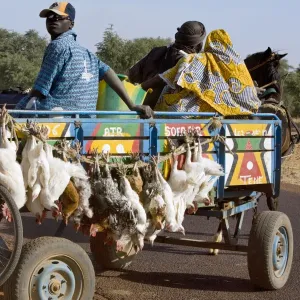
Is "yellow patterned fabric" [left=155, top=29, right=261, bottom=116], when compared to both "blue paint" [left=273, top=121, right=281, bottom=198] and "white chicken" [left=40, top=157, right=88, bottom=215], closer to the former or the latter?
"blue paint" [left=273, top=121, right=281, bottom=198]

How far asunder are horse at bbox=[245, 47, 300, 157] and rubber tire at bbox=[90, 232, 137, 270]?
11.7 ft

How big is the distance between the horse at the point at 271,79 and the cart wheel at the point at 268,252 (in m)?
3.48

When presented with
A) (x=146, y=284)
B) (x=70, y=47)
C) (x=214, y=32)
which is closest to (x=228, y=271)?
(x=146, y=284)

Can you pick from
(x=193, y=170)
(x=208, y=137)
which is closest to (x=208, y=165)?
(x=193, y=170)

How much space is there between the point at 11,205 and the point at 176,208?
1.35 metres

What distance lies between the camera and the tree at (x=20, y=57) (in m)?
40.2

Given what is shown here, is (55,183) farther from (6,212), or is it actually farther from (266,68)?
(266,68)

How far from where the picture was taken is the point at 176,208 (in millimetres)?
5219

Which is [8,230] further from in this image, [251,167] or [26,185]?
[251,167]

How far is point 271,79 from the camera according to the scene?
9.88 m

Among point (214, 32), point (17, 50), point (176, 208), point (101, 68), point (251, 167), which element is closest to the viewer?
point (176, 208)

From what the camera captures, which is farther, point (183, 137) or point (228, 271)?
point (228, 271)

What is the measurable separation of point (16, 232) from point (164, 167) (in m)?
1.35

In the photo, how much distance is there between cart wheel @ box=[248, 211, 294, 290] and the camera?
589 cm
